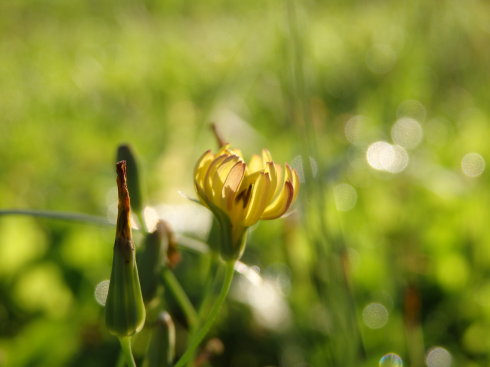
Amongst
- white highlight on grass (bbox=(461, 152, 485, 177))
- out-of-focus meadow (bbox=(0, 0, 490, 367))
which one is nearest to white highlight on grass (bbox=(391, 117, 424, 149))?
out-of-focus meadow (bbox=(0, 0, 490, 367))

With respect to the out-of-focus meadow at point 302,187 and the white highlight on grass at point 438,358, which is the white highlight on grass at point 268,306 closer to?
the out-of-focus meadow at point 302,187

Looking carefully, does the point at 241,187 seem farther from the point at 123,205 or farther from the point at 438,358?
the point at 438,358

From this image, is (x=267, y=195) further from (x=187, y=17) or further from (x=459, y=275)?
(x=187, y=17)

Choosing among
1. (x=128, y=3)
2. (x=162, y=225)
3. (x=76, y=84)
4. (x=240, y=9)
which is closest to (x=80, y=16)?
(x=128, y=3)

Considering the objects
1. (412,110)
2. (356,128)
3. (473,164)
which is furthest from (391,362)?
(412,110)

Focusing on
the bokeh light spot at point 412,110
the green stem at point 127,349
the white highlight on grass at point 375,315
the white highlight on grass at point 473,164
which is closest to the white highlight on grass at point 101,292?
the white highlight on grass at point 375,315

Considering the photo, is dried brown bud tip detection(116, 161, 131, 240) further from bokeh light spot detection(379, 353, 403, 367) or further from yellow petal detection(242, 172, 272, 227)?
bokeh light spot detection(379, 353, 403, 367)
